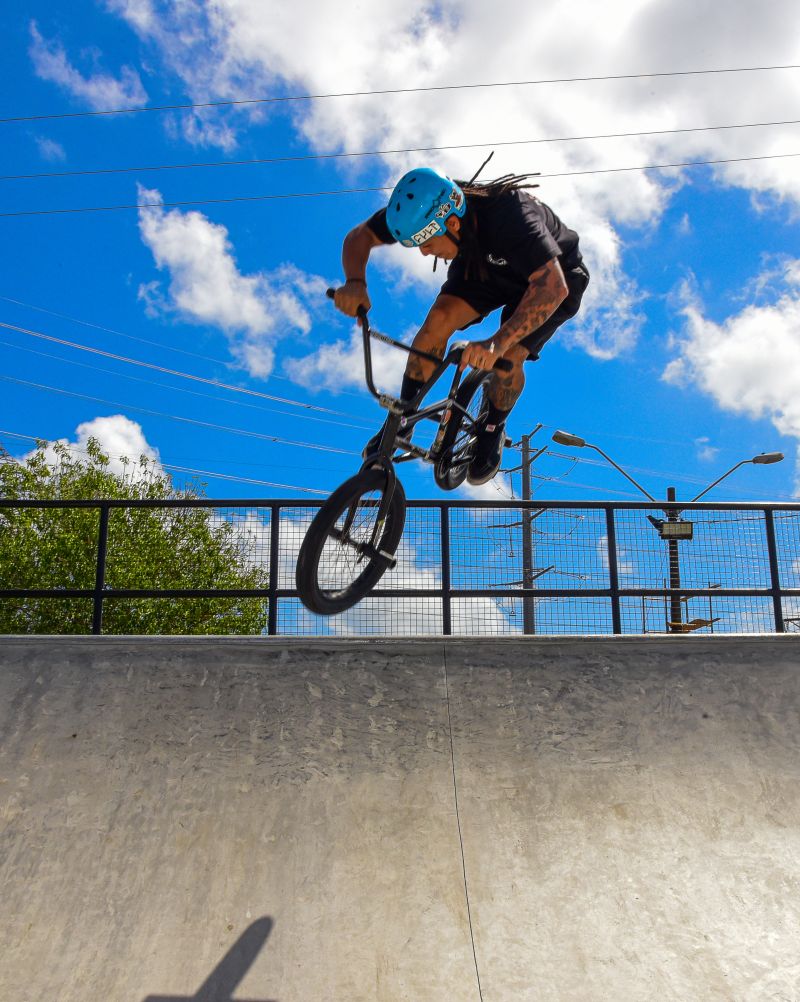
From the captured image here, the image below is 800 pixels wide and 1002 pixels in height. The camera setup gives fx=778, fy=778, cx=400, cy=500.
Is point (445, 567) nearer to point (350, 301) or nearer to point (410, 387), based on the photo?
point (410, 387)

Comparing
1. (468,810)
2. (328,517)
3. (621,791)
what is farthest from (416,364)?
(621,791)

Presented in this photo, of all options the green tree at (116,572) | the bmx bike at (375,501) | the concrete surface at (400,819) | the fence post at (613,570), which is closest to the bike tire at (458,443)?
the bmx bike at (375,501)

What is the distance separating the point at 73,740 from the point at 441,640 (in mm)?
2893

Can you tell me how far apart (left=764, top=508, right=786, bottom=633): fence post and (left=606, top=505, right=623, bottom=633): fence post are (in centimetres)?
180

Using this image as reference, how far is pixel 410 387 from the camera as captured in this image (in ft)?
14.8


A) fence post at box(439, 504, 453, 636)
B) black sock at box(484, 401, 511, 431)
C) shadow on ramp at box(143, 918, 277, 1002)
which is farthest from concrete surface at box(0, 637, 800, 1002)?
black sock at box(484, 401, 511, 431)

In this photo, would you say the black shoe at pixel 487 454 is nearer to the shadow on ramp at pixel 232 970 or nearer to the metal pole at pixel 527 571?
the shadow on ramp at pixel 232 970

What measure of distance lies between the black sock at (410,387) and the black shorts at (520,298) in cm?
57

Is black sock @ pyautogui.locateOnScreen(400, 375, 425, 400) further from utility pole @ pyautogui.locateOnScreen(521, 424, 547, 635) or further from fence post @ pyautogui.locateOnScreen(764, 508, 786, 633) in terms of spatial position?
fence post @ pyautogui.locateOnScreen(764, 508, 786, 633)

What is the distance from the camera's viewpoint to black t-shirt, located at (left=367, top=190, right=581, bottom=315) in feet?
13.5

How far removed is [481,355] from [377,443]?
0.84 metres

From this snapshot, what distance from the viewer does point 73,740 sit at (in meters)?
5.34

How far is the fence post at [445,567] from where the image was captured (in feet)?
26.0

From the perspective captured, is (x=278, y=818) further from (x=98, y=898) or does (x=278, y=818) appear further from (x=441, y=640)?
(x=441, y=640)
